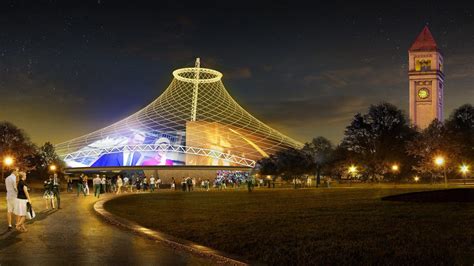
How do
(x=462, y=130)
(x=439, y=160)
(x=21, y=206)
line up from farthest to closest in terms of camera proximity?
(x=462, y=130) < (x=439, y=160) < (x=21, y=206)

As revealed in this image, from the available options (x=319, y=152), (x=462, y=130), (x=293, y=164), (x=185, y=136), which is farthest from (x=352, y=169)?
(x=185, y=136)

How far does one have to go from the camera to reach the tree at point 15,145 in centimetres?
7054

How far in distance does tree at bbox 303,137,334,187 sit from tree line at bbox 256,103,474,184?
2.64m

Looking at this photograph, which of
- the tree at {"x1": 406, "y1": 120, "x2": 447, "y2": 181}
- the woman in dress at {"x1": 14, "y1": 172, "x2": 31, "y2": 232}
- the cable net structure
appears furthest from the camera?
the cable net structure

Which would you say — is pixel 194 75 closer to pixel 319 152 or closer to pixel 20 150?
pixel 319 152

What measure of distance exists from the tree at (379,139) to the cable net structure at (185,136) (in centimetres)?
3313

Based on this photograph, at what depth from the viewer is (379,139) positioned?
67.9 m

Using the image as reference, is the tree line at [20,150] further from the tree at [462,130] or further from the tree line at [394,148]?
the tree at [462,130]

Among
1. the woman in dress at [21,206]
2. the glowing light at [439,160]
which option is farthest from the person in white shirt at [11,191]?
the glowing light at [439,160]

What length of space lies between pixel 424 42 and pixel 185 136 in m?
63.9

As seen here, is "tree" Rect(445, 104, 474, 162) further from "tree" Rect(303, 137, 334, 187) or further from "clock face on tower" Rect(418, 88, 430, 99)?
"clock face on tower" Rect(418, 88, 430, 99)

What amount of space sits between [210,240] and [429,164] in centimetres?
5456

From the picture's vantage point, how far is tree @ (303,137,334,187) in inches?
3026

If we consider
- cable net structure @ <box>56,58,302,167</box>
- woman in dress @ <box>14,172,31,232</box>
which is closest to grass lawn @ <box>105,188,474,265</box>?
woman in dress @ <box>14,172,31,232</box>
